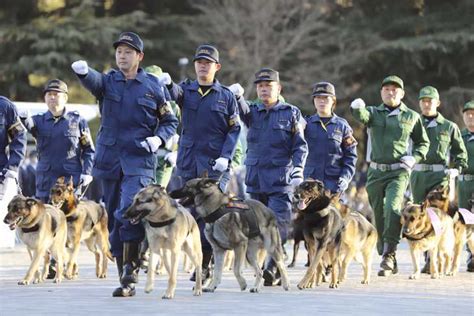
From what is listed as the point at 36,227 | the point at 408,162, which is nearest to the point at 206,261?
the point at 36,227

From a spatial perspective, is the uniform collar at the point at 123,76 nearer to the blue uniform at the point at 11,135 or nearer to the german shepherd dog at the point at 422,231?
the blue uniform at the point at 11,135

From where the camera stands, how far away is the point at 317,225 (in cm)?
1267

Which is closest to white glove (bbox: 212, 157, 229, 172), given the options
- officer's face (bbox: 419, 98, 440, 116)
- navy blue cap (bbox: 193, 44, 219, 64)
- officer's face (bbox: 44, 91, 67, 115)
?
navy blue cap (bbox: 193, 44, 219, 64)

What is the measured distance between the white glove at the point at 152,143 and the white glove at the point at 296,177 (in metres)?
2.06

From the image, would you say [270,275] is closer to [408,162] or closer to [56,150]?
[408,162]

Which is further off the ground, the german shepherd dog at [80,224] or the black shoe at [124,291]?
the german shepherd dog at [80,224]

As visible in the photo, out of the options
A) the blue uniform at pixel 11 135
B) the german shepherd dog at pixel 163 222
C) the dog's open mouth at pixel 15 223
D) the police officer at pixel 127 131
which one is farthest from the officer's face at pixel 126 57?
the dog's open mouth at pixel 15 223

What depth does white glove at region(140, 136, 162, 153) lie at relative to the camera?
11094mm

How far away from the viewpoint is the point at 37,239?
12828mm

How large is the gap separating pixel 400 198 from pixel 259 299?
4273mm

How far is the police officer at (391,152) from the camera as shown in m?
14.9

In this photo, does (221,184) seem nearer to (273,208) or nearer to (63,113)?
(273,208)

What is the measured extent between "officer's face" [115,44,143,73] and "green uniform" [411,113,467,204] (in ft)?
19.0

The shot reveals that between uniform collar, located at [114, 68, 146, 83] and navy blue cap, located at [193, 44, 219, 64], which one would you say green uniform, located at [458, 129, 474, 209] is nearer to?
navy blue cap, located at [193, 44, 219, 64]
